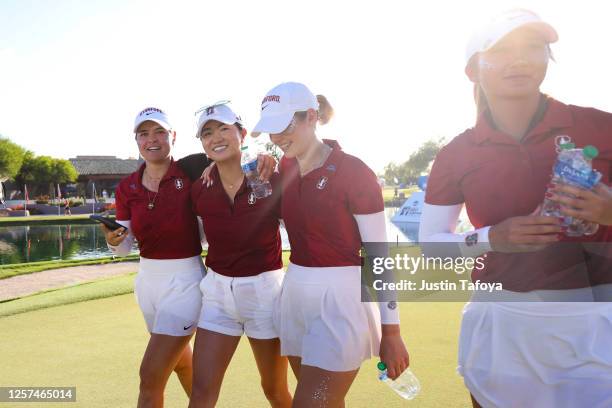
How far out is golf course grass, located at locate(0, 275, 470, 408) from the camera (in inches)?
145

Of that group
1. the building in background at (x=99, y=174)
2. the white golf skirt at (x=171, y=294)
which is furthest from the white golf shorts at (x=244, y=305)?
the building in background at (x=99, y=174)

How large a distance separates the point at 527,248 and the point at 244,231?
70.7 inches

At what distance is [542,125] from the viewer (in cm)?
191

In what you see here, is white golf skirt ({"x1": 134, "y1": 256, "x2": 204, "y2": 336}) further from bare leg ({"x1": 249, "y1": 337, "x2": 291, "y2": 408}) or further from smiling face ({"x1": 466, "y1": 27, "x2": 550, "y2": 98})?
smiling face ({"x1": 466, "y1": 27, "x2": 550, "y2": 98})

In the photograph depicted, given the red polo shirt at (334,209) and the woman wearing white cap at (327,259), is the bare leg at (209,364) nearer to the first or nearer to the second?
the woman wearing white cap at (327,259)

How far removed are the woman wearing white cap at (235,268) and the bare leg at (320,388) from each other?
0.66m

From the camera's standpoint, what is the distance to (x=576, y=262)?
75.1 inches

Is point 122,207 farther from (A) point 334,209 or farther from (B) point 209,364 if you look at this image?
(A) point 334,209

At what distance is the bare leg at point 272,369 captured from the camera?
3.24 metres

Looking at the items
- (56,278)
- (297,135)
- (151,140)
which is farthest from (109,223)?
(56,278)

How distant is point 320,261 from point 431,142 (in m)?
97.2

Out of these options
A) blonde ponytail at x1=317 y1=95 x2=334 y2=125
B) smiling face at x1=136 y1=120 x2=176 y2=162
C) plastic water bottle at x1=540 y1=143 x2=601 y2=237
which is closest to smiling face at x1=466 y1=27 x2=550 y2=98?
plastic water bottle at x1=540 y1=143 x2=601 y2=237

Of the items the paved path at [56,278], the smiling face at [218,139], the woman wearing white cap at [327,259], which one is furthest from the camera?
the paved path at [56,278]

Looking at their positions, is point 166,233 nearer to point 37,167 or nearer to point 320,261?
point 320,261
